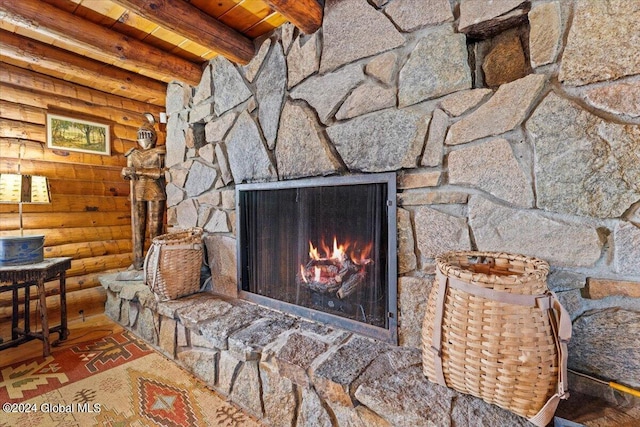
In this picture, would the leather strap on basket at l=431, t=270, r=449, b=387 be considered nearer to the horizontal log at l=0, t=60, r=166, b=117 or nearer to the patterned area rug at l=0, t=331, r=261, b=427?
the patterned area rug at l=0, t=331, r=261, b=427

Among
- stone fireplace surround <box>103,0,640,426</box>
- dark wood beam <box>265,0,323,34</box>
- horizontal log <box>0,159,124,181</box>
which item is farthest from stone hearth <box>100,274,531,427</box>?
horizontal log <box>0,159,124,181</box>

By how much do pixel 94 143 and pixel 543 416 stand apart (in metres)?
3.85

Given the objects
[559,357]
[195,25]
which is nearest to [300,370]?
[559,357]

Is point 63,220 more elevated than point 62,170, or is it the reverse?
point 62,170

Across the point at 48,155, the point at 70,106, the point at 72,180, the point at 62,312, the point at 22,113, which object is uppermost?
the point at 70,106

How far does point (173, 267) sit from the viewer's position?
197cm

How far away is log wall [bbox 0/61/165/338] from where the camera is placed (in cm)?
248

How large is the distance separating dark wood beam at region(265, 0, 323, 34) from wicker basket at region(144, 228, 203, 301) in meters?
1.51

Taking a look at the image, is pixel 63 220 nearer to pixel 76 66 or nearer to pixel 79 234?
pixel 79 234

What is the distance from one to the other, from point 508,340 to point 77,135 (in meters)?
3.69

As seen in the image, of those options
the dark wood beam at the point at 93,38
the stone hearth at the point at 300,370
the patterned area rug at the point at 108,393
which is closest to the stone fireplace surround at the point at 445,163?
the stone hearth at the point at 300,370

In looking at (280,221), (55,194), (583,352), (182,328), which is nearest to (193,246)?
(182,328)

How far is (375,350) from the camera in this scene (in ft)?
4.22

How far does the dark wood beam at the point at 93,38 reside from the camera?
157 centimetres
